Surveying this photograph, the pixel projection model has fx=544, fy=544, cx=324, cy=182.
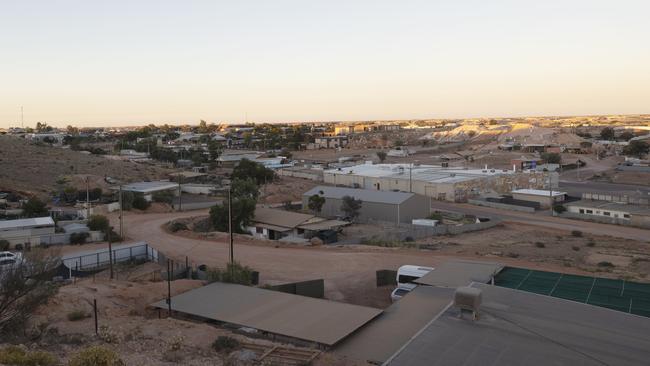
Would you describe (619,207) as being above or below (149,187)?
below

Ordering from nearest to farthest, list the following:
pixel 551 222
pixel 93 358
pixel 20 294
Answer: pixel 93 358 → pixel 20 294 → pixel 551 222

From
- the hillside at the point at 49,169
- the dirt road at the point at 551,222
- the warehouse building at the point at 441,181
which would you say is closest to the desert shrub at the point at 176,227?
the hillside at the point at 49,169

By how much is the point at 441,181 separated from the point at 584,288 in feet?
115

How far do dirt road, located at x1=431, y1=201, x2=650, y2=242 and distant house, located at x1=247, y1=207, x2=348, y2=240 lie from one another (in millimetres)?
14249

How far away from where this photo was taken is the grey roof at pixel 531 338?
1098cm

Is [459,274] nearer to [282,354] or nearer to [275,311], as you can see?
[275,311]

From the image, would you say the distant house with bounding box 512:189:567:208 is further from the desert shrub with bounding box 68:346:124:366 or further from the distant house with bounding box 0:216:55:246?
the desert shrub with bounding box 68:346:124:366

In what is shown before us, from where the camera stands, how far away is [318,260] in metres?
26.4

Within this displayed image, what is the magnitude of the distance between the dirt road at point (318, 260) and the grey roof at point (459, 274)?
2239 mm

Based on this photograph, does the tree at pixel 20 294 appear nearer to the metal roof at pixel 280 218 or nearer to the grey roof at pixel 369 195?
the metal roof at pixel 280 218

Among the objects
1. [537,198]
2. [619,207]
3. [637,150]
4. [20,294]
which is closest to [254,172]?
[537,198]

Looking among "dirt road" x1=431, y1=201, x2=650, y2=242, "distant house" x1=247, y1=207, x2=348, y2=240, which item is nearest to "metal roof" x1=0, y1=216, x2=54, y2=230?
"distant house" x1=247, y1=207, x2=348, y2=240

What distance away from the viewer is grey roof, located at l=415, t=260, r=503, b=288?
18.3 meters

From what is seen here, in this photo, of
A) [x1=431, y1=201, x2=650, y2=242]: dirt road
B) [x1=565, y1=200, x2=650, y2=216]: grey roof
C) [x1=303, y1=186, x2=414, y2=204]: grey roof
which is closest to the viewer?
[x1=431, y1=201, x2=650, y2=242]: dirt road
